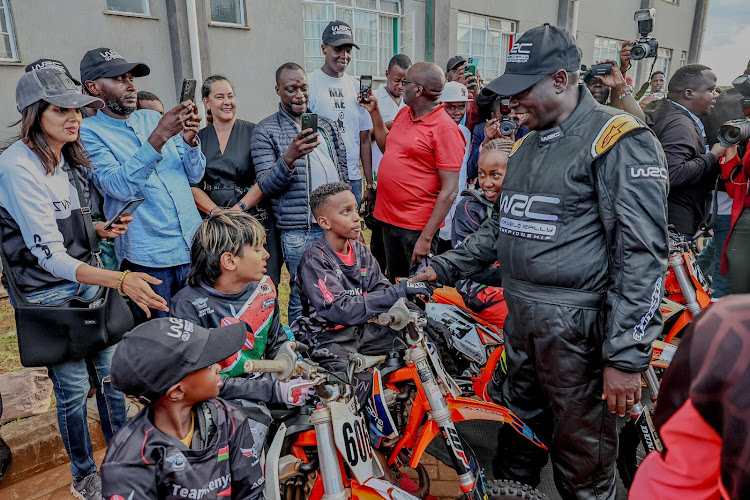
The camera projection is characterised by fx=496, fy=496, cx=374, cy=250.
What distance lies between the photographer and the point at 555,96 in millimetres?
2037

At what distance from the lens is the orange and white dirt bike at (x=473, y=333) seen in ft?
9.93

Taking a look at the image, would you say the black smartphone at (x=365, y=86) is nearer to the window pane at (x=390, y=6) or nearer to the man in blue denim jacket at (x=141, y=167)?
the man in blue denim jacket at (x=141, y=167)

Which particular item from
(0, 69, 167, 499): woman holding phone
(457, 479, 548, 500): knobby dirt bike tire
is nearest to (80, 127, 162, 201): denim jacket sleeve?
(0, 69, 167, 499): woman holding phone

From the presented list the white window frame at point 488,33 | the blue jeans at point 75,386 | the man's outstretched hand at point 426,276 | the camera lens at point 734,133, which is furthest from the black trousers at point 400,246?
the white window frame at point 488,33

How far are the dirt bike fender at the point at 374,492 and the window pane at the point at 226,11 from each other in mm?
9046

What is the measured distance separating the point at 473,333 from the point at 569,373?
100 centimetres

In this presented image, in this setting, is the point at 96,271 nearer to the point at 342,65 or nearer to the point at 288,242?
the point at 288,242

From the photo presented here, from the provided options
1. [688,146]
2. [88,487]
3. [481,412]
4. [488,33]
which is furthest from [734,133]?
[488,33]

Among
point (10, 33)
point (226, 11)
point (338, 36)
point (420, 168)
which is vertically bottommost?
point (420, 168)

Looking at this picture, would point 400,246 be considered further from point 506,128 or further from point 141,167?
point 141,167

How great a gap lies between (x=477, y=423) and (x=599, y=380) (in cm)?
169

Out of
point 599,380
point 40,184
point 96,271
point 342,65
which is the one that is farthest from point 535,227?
point 342,65

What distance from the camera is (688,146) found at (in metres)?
3.88

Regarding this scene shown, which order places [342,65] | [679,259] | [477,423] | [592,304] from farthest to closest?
[342,65] < [477,423] < [679,259] < [592,304]
